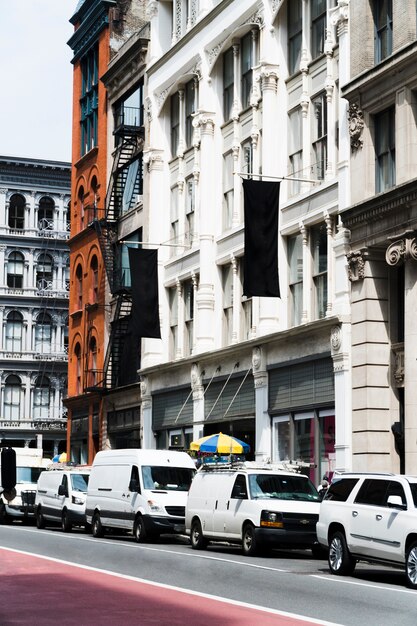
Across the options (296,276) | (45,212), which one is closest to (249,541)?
(296,276)

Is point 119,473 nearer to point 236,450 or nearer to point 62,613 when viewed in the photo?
point 236,450

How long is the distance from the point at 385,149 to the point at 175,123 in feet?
60.9

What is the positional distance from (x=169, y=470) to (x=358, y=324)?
6.40 meters

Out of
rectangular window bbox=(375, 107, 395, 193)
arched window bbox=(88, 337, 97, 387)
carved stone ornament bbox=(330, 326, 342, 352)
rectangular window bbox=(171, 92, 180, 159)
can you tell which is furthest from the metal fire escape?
rectangular window bbox=(375, 107, 395, 193)

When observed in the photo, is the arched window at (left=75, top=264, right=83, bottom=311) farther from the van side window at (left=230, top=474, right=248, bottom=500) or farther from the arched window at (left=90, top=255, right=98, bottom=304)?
the van side window at (left=230, top=474, right=248, bottom=500)

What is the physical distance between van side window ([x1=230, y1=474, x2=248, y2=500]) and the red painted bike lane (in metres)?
6.97

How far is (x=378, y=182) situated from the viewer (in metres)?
34.0

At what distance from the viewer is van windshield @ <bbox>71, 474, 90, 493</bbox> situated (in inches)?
1581

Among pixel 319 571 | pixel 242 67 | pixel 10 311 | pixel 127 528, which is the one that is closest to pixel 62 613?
pixel 319 571

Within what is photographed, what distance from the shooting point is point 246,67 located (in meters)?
44.0

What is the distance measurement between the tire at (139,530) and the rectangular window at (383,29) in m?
13.9

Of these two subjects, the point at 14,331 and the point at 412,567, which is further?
the point at 14,331

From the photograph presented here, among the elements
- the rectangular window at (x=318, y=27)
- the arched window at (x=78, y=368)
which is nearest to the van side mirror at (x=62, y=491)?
the rectangular window at (x=318, y=27)

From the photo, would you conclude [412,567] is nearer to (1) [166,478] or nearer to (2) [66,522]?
(1) [166,478]
